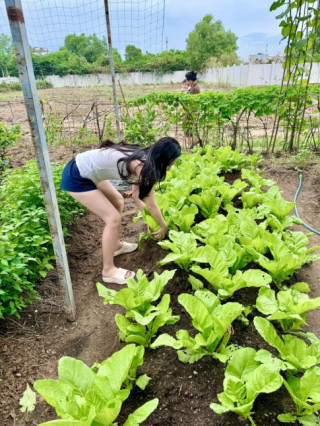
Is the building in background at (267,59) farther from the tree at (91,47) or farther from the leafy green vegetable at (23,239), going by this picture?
the leafy green vegetable at (23,239)

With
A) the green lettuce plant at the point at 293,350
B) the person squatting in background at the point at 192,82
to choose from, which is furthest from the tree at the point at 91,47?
the green lettuce plant at the point at 293,350

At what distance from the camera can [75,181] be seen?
9.16 ft

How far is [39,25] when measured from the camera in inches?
174

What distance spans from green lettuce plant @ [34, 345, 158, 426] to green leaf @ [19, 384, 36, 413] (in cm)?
54

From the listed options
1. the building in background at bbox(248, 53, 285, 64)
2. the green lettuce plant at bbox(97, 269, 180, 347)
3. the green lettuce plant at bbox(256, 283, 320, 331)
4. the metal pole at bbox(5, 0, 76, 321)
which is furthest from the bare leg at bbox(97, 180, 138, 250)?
the building in background at bbox(248, 53, 285, 64)

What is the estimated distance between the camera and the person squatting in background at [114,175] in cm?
249

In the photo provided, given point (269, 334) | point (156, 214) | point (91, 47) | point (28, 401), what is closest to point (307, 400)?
point (269, 334)

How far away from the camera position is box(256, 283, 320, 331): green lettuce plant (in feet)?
6.18

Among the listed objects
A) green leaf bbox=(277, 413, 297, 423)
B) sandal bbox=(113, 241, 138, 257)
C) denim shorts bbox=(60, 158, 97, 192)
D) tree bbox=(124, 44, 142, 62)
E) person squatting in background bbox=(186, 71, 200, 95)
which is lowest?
sandal bbox=(113, 241, 138, 257)

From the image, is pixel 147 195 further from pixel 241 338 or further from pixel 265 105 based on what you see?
pixel 265 105

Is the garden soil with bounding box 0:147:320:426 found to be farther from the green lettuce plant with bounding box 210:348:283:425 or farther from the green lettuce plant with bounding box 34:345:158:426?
the green lettuce plant with bounding box 34:345:158:426

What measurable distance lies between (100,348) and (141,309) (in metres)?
0.51

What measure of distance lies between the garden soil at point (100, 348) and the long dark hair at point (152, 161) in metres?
0.86

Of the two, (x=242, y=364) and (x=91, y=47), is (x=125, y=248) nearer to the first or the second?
(x=242, y=364)
